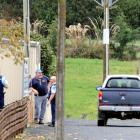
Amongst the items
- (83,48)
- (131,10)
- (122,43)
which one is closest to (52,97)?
(83,48)

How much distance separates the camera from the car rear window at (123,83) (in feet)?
85.0

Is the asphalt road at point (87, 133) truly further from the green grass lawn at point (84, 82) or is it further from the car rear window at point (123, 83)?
the green grass lawn at point (84, 82)

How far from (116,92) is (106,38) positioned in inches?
434

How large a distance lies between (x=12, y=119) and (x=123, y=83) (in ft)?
26.3

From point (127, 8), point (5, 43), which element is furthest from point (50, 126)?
point (127, 8)

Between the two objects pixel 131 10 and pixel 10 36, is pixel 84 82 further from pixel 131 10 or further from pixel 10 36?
pixel 10 36

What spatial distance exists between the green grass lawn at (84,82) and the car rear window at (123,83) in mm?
7926

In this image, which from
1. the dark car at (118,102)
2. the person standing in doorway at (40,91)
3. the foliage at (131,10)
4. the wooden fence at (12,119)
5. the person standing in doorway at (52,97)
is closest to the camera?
the wooden fence at (12,119)

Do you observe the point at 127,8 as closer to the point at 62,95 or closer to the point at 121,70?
the point at 121,70

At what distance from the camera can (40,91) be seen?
24891 mm

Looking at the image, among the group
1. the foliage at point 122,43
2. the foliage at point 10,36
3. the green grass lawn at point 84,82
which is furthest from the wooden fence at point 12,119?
the foliage at point 122,43

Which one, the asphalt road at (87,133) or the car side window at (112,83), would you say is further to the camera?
the car side window at (112,83)

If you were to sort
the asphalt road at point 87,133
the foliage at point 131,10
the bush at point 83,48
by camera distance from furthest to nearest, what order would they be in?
the foliage at point 131,10 < the bush at point 83,48 < the asphalt road at point 87,133

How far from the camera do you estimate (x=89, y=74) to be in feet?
178
